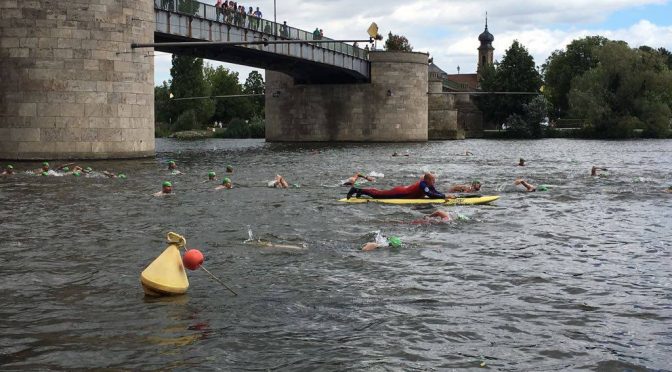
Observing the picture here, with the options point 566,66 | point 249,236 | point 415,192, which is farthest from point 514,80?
point 249,236

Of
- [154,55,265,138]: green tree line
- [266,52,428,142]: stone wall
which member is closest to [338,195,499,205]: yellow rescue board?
[266,52,428,142]: stone wall

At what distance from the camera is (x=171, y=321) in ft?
30.2

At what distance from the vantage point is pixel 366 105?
257ft

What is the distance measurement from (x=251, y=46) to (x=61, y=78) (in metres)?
17.6

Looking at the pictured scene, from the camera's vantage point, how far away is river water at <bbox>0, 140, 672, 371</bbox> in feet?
26.6

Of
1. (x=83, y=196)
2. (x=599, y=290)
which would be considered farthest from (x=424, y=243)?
(x=83, y=196)

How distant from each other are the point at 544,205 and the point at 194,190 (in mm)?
10900

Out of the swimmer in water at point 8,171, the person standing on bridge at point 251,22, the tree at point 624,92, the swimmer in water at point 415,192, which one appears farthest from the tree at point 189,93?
the swimmer in water at point 415,192

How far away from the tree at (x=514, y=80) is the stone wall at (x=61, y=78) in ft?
257

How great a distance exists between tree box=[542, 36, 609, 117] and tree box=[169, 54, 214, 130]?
51792mm

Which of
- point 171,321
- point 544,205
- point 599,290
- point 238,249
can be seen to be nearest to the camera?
point 171,321

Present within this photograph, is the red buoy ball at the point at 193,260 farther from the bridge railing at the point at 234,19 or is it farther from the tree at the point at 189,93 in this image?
the tree at the point at 189,93

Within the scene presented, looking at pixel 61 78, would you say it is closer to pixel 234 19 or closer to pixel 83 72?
pixel 83 72

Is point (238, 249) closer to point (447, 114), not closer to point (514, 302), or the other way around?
point (514, 302)
